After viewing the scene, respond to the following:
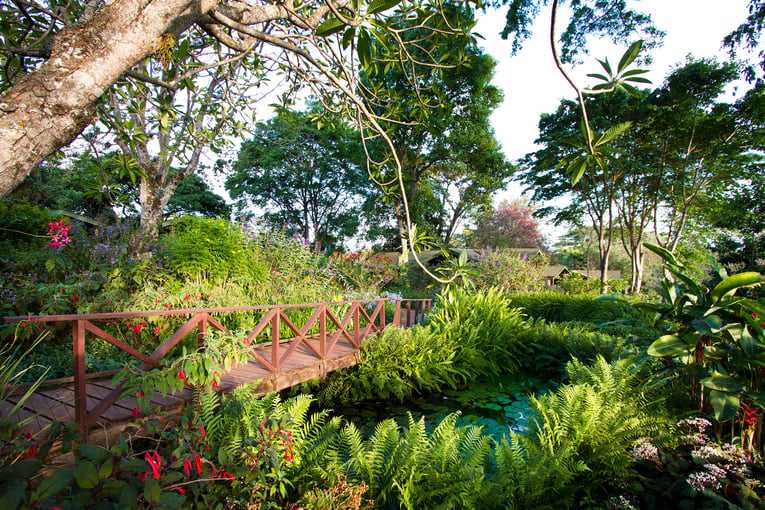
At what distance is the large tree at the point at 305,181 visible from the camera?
24531 millimetres

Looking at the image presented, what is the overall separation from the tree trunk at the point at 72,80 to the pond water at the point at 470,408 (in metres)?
3.69

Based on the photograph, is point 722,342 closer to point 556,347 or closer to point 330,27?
point 330,27

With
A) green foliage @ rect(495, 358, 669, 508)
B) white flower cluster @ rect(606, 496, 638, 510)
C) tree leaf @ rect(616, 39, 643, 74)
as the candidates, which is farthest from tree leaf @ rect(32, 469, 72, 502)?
white flower cluster @ rect(606, 496, 638, 510)

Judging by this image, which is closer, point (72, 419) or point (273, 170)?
point (72, 419)

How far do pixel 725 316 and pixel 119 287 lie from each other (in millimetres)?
6723

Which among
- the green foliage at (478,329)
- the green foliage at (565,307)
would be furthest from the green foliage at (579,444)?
the green foliage at (565,307)

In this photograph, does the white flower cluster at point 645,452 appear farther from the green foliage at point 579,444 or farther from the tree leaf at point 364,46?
the tree leaf at point 364,46

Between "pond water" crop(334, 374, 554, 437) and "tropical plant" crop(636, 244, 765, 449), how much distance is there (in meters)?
1.66

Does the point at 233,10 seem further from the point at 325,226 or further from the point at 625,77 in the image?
the point at 325,226

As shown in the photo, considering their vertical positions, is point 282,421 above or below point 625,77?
below

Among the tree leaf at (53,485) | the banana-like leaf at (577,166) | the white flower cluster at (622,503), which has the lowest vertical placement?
the white flower cluster at (622,503)

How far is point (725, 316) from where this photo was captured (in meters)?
2.64

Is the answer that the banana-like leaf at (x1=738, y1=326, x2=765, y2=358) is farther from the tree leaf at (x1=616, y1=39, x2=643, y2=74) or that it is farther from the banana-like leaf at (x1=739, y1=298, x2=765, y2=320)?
the tree leaf at (x1=616, y1=39, x2=643, y2=74)

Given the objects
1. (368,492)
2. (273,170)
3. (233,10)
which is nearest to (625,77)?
(233,10)
